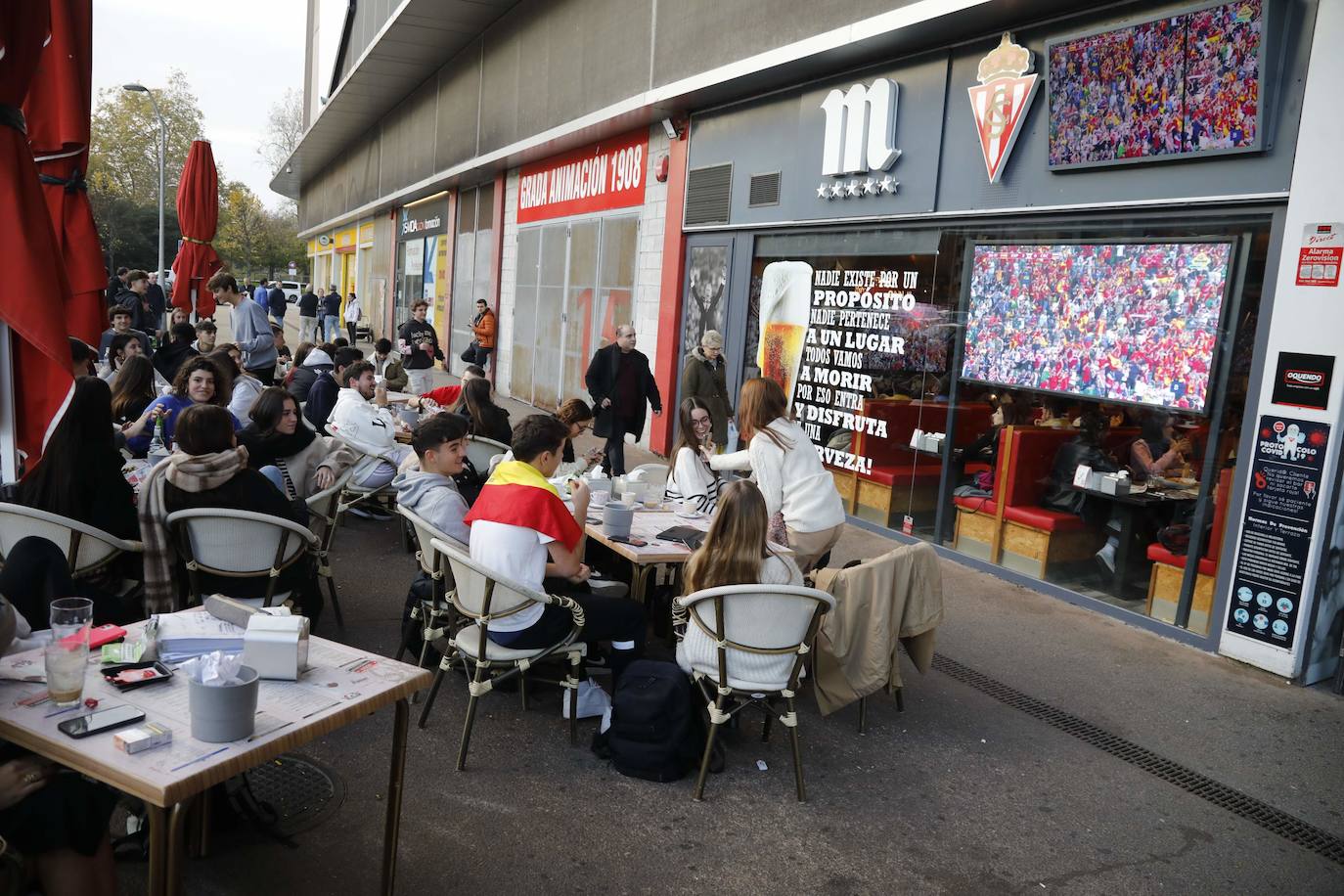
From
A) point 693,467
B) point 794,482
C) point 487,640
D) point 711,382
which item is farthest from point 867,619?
point 711,382

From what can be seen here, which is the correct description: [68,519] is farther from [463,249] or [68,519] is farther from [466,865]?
[463,249]

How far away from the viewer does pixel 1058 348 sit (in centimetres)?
690

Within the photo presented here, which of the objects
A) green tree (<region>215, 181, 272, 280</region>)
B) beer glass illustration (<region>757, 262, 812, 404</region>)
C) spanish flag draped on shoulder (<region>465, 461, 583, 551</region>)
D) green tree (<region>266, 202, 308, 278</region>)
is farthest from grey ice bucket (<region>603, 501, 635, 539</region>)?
green tree (<region>266, 202, 308, 278</region>)

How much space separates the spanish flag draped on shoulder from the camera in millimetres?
4035

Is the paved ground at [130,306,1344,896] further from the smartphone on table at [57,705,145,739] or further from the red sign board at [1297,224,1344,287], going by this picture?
the red sign board at [1297,224,1344,287]

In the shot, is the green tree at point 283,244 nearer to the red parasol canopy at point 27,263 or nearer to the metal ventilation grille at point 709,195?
the metal ventilation grille at point 709,195

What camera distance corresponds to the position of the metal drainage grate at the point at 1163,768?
3887 millimetres

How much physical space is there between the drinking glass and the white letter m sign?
277 inches

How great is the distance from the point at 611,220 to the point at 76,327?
1025cm

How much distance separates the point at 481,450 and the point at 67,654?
15.1 feet

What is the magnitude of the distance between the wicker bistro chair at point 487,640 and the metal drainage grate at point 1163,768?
2.33 m

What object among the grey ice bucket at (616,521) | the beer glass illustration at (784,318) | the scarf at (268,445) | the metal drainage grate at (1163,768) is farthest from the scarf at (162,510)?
the beer glass illustration at (784,318)

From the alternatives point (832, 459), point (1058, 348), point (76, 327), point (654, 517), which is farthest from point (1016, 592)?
point (76, 327)

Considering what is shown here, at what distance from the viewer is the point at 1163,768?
4410 millimetres
